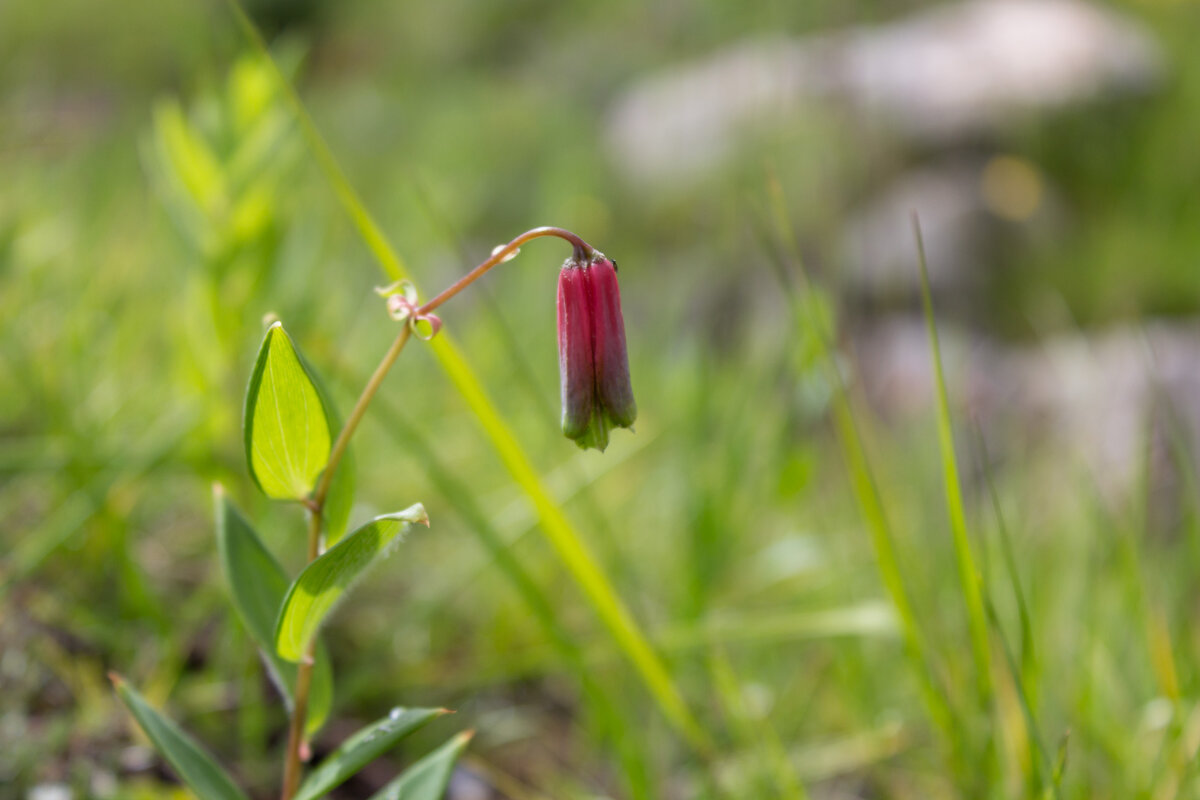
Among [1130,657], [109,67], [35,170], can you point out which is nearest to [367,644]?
[1130,657]

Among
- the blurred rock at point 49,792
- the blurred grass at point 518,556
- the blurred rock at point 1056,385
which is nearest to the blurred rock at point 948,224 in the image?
the blurred rock at point 1056,385

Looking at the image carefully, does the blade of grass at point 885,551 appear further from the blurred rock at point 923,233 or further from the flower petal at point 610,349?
the blurred rock at point 923,233

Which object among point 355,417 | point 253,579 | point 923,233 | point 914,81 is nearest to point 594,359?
point 355,417

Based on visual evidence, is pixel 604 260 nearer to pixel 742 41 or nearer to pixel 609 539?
pixel 609 539

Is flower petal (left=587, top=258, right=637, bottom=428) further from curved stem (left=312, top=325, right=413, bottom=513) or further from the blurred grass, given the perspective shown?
the blurred grass

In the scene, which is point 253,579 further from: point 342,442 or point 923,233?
point 923,233
